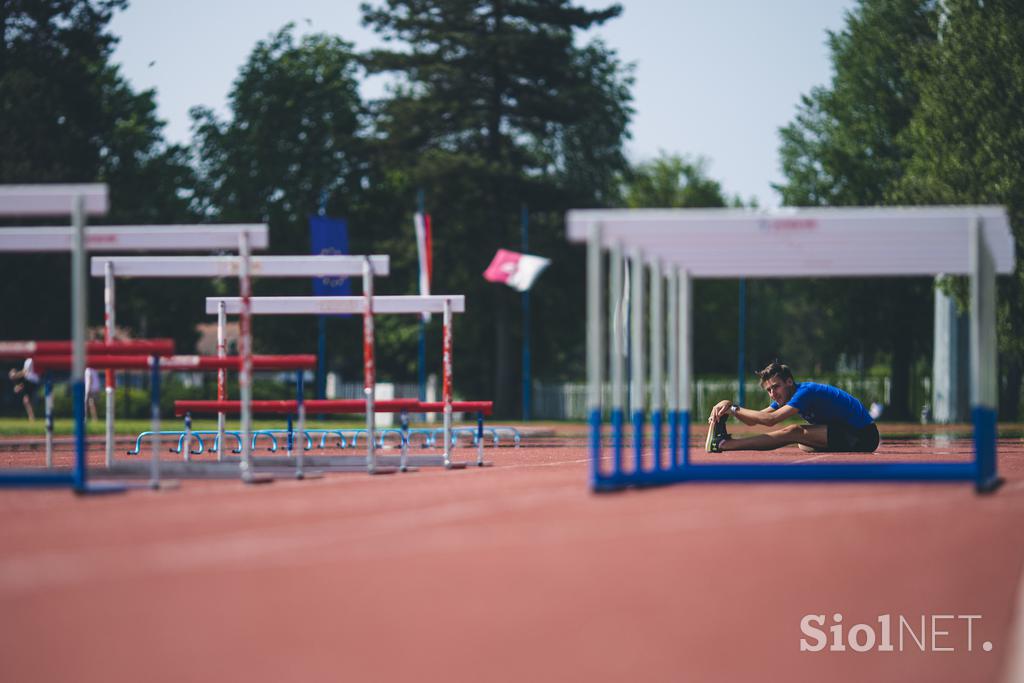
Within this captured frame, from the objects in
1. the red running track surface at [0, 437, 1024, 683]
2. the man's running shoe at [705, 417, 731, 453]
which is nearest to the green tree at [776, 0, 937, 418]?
the man's running shoe at [705, 417, 731, 453]

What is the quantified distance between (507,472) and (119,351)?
159 inches

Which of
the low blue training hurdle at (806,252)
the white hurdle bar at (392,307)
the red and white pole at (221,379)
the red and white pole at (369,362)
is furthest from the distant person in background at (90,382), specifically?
the low blue training hurdle at (806,252)

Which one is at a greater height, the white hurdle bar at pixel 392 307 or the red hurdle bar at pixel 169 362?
the white hurdle bar at pixel 392 307

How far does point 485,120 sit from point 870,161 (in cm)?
1327

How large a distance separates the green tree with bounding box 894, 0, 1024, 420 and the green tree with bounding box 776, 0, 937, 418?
1440cm

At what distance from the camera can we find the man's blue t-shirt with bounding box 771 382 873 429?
56.6ft

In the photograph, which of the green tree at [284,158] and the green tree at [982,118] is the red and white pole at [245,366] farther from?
the green tree at [284,158]

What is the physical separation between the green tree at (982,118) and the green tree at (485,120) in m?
20.6

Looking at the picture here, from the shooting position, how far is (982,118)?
1276 inches

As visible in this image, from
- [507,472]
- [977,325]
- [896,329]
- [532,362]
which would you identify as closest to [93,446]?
[507,472]

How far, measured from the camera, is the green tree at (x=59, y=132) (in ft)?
164

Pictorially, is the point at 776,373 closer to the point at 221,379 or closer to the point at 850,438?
the point at 850,438

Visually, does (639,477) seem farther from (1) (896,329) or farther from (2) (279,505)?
(1) (896,329)

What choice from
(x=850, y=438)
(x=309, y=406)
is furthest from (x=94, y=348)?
(x=850, y=438)
